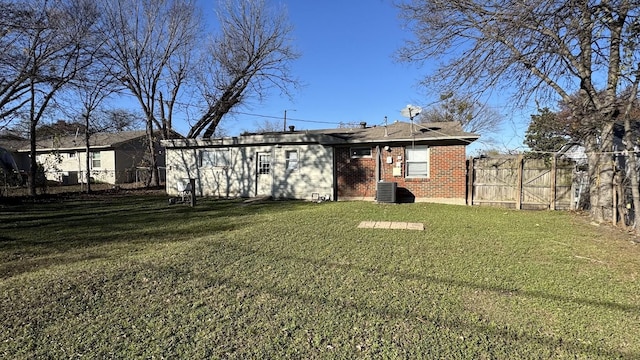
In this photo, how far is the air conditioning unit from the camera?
11656 mm

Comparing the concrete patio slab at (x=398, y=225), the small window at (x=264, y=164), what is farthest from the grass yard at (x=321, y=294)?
the small window at (x=264, y=164)

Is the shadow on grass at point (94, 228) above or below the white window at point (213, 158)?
below

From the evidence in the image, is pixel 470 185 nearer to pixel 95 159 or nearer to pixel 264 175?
pixel 264 175

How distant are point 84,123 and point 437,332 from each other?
21646 mm

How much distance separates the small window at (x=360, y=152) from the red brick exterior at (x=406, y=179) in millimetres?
141

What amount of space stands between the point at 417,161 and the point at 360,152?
7.00ft

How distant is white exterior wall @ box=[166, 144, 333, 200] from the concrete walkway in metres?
5.30

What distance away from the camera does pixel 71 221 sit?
8.72 m

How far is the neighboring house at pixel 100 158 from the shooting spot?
23.2 m

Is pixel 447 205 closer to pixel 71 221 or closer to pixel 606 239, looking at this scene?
pixel 606 239

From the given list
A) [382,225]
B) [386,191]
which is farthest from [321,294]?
[386,191]

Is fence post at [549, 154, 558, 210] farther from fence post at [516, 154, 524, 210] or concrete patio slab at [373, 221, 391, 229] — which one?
concrete patio slab at [373, 221, 391, 229]

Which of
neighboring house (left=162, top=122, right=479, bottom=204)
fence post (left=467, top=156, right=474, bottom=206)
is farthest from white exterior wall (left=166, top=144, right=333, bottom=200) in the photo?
fence post (left=467, top=156, right=474, bottom=206)

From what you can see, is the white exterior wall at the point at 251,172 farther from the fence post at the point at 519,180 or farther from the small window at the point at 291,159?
the fence post at the point at 519,180
